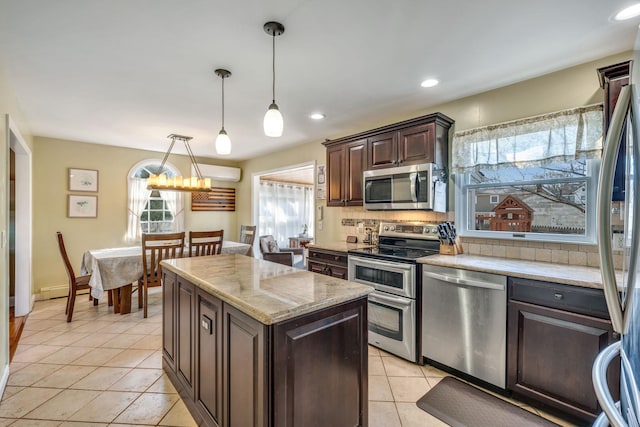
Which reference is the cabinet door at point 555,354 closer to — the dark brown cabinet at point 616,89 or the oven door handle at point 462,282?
the oven door handle at point 462,282

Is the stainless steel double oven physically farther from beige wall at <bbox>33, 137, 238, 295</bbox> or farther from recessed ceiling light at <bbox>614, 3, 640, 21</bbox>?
beige wall at <bbox>33, 137, 238, 295</bbox>

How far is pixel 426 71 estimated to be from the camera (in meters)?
2.35

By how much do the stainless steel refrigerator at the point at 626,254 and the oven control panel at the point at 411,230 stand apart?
6.46 feet

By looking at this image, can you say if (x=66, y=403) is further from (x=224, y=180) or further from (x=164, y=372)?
(x=224, y=180)

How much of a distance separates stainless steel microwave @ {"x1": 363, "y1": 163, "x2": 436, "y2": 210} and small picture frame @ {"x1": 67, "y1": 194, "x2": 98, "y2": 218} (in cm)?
432

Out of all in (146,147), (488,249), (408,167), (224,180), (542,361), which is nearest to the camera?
(542,361)

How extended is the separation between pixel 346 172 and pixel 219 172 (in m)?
3.29

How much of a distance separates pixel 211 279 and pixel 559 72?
9.64ft

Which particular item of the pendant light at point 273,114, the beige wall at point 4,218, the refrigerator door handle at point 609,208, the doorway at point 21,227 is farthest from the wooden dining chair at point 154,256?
the refrigerator door handle at point 609,208

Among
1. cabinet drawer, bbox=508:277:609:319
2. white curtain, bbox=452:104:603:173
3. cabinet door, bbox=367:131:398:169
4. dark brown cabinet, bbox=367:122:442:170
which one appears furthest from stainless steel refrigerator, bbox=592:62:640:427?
cabinet door, bbox=367:131:398:169

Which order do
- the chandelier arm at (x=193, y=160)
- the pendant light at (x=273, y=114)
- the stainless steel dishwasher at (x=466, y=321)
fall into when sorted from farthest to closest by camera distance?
the chandelier arm at (x=193, y=160) < the stainless steel dishwasher at (x=466, y=321) < the pendant light at (x=273, y=114)

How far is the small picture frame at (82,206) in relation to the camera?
4.55 metres

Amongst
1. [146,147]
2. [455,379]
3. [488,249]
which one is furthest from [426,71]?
[146,147]

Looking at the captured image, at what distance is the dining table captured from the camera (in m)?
3.34
